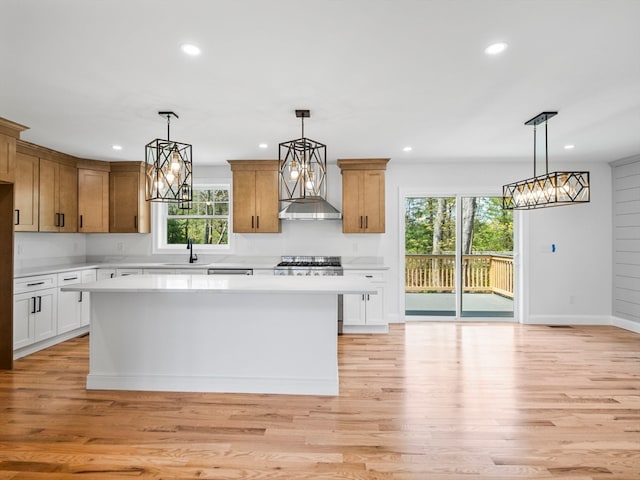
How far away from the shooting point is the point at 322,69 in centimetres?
256

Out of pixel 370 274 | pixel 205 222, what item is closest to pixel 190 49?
pixel 370 274

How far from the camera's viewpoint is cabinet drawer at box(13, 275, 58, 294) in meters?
3.98

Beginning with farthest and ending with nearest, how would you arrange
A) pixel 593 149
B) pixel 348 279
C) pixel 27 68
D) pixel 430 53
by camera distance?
pixel 593 149 → pixel 348 279 → pixel 27 68 → pixel 430 53

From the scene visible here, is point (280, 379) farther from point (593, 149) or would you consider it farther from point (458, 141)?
point (593, 149)

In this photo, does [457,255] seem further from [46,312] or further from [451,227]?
[46,312]

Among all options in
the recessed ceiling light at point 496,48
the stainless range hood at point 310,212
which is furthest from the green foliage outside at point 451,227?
the recessed ceiling light at point 496,48

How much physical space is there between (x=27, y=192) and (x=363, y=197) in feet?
13.9

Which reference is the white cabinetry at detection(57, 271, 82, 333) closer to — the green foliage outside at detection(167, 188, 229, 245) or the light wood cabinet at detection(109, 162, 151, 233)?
→ the light wood cabinet at detection(109, 162, 151, 233)

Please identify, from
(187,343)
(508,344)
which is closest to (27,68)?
(187,343)

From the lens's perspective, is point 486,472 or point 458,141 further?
point 458,141

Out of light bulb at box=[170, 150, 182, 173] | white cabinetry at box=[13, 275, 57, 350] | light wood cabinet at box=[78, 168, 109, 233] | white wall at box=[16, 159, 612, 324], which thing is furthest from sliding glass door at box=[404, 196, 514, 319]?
white cabinetry at box=[13, 275, 57, 350]

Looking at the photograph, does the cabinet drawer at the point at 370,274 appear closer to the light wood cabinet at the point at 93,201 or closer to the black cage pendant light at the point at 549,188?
the black cage pendant light at the point at 549,188

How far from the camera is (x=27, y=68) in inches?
101

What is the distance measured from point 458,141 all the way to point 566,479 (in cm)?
349
